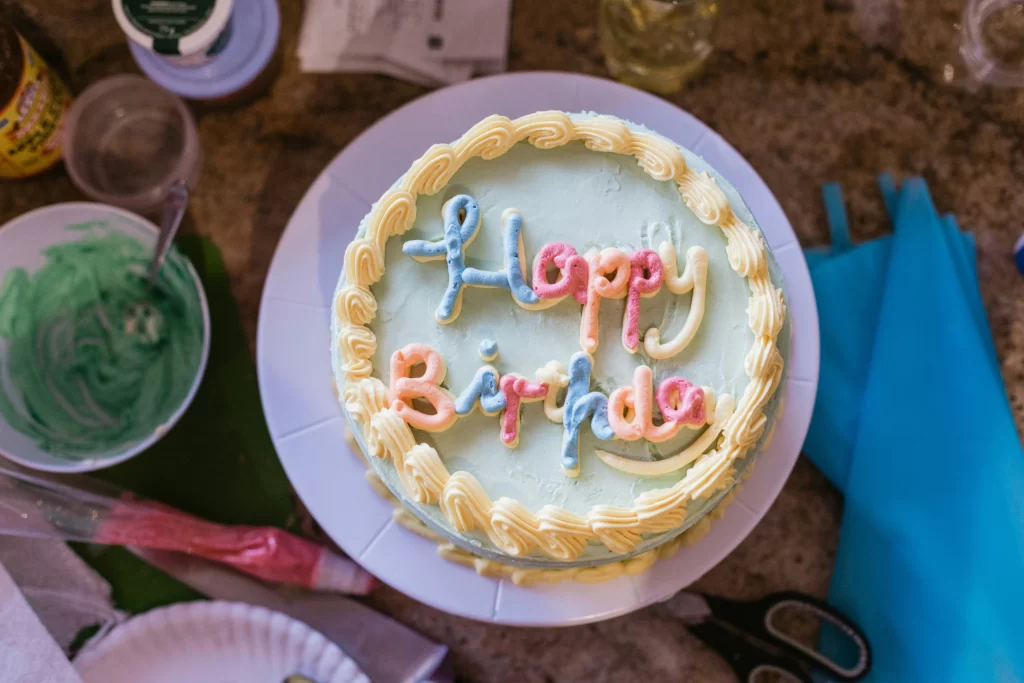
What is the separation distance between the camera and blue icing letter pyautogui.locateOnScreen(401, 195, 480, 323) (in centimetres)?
121

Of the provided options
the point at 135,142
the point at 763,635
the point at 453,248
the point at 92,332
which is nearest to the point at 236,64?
the point at 135,142

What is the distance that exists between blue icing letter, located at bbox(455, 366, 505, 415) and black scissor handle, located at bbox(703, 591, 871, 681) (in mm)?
626

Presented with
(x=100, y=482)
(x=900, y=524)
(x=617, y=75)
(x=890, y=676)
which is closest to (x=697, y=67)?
(x=617, y=75)

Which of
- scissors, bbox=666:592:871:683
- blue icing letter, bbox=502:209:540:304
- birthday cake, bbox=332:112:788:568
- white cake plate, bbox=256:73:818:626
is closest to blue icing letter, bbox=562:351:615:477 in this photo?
birthday cake, bbox=332:112:788:568

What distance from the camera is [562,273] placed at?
4.02 ft

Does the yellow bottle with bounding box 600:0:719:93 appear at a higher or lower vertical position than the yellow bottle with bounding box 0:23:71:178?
higher

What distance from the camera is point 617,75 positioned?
1.67m

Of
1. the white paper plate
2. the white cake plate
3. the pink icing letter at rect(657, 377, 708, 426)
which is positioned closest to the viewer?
the pink icing letter at rect(657, 377, 708, 426)

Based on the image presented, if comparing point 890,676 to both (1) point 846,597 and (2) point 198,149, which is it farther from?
(2) point 198,149

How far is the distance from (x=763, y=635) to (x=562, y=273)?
782 mm

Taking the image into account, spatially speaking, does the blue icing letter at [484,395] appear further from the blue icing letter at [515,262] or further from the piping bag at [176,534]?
the piping bag at [176,534]

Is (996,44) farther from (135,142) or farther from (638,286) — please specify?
(135,142)

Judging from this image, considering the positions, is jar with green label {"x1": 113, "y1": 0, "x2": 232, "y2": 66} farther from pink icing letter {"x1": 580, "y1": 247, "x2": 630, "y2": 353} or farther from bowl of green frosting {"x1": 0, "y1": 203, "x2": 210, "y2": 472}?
pink icing letter {"x1": 580, "y1": 247, "x2": 630, "y2": 353}

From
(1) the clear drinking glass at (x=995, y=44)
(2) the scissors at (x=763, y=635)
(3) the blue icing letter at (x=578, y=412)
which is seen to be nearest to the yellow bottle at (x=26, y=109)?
(3) the blue icing letter at (x=578, y=412)
